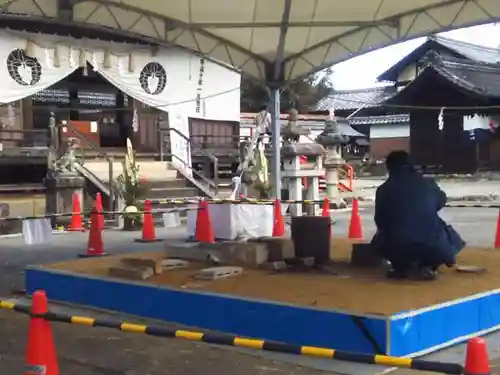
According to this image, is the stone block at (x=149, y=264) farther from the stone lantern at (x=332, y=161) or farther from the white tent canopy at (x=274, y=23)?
the stone lantern at (x=332, y=161)

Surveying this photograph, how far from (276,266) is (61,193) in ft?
35.4

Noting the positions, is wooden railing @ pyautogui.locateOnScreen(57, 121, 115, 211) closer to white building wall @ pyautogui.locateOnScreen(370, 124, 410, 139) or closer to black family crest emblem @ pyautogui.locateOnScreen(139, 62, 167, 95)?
black family crest emblem @ pyautogui.locateOnScreen(139, 62, 167, 95)

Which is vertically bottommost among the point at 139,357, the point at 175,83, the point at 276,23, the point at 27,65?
the point at 139,357

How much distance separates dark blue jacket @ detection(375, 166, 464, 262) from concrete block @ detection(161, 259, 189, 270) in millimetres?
2577

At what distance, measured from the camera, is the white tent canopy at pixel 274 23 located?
13094 millimetres

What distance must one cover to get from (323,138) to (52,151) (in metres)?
10.0

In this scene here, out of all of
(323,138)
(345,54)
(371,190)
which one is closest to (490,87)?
(371,190)

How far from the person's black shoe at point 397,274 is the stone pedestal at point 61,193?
38.5 feet

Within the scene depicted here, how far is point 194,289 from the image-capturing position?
7.53 metres

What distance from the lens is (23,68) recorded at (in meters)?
21.2

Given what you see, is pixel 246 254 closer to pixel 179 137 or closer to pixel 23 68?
pixel 23 68

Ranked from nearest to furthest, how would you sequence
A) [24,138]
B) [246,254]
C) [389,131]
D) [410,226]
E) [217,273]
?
[410,226] < [217,273] < [246,254] < [24,138] < [389,131]

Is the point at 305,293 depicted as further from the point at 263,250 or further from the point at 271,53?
the point at 271,53

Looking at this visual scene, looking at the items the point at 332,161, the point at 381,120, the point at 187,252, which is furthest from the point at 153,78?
the point at 381,120
